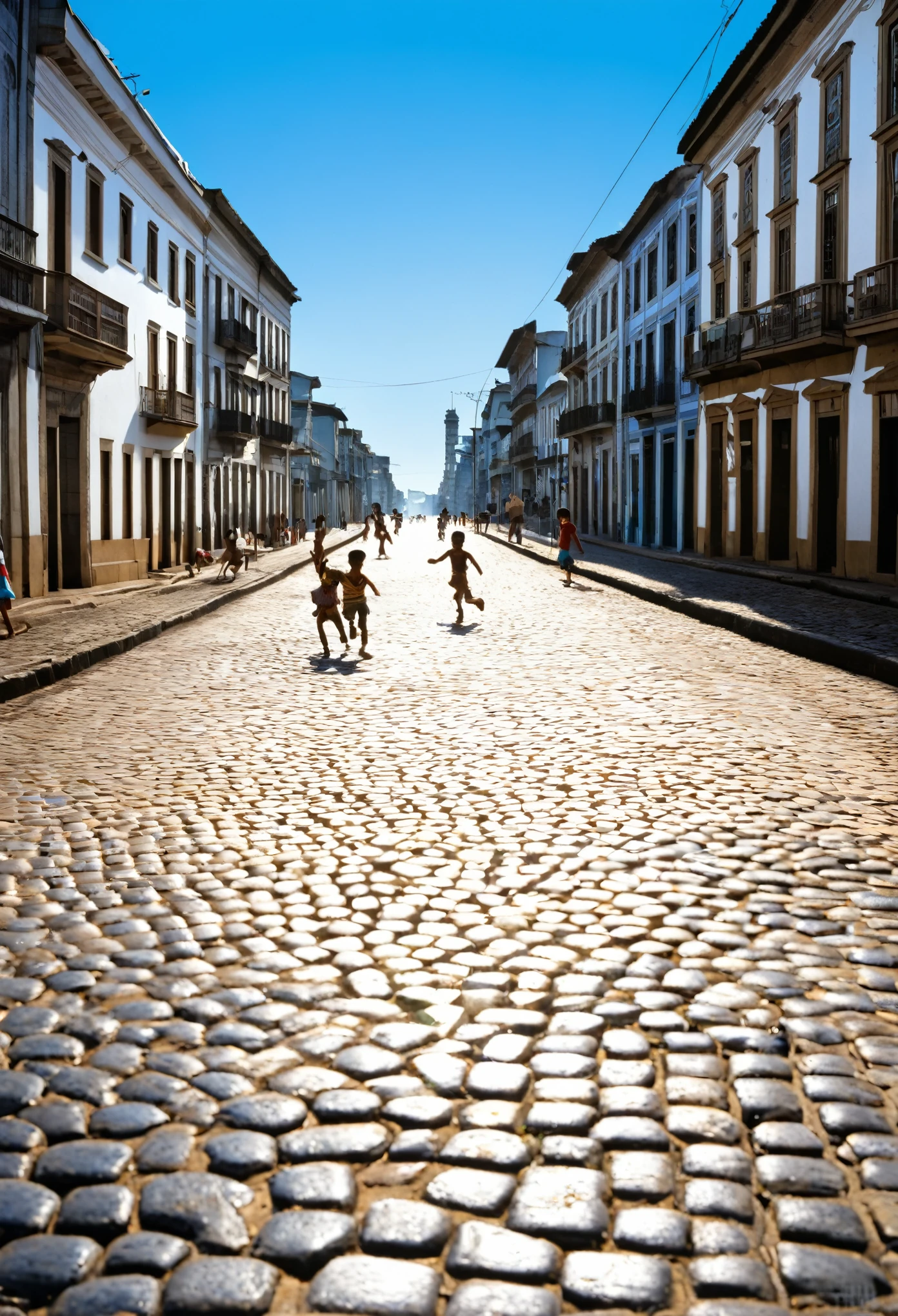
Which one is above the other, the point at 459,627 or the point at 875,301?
the point at 875,301

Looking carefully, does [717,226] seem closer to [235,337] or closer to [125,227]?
[125,227]

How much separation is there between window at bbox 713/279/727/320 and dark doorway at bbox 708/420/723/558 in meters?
2.45

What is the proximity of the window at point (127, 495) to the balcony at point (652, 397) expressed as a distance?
1627cm

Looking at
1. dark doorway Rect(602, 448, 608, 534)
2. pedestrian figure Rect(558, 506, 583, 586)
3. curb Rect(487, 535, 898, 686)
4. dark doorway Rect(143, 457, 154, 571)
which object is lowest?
curb Rect(487, 535, 898, 686)

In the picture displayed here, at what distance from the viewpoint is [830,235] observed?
23641mm

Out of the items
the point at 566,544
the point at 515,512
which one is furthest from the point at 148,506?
the point at 515,512

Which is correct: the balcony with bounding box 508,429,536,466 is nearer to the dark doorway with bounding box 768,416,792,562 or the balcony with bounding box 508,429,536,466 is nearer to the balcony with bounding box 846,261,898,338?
the dark doorway with bounding box 768,416,792,562

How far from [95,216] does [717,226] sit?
1497cm

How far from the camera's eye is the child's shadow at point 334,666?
39.8 ft

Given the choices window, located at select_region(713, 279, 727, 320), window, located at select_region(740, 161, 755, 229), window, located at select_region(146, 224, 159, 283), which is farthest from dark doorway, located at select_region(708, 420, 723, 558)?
window, located at select_region(146, 224, 159, 283)

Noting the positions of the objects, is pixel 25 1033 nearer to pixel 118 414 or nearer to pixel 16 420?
pixel 16 420

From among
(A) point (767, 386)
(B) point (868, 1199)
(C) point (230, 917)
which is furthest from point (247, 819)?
(A) point (767, 386)

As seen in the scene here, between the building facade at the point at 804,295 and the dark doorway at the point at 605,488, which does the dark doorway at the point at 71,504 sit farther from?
the dark doorway at the point at 605,488

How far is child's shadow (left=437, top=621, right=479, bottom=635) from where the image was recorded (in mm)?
16066
